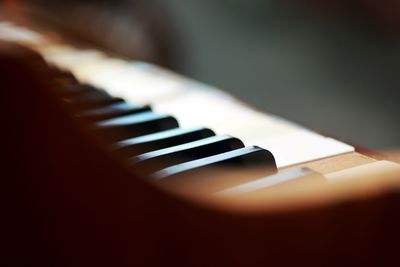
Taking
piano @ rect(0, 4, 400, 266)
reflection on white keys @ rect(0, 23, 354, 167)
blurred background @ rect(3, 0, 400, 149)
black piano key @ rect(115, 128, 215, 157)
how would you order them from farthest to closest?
1. blurred background @ rect(3, 0, 400, 149)
2. reflection on white keys @ rect(0, 23, 354, 167)
3. black piano key @ rect(115, 128, 215, 157)
4. piano @ rect(0, 4, 400, 266)

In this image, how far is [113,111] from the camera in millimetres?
969

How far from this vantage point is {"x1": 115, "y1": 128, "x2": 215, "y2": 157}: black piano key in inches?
31.6

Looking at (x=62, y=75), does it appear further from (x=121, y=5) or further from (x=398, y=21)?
(x=121, y=5)

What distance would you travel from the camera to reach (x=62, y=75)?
1150 millimetres

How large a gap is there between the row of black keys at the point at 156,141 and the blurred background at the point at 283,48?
1.47m

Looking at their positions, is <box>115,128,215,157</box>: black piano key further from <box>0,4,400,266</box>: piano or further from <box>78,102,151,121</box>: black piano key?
<box>0,4,400,266</box>: piano

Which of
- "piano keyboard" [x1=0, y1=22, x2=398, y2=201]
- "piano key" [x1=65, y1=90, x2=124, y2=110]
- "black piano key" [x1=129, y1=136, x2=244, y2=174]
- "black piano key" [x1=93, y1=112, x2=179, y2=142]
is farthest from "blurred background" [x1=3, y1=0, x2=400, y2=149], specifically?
"black piano key" [x1=129, y1=136, x2=244, y2=174]

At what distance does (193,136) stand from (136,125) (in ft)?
0.31

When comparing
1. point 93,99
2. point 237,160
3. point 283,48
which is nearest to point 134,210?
point 237,160

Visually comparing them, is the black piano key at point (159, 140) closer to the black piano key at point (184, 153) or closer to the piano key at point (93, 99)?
the black piano key at point (184, 153)

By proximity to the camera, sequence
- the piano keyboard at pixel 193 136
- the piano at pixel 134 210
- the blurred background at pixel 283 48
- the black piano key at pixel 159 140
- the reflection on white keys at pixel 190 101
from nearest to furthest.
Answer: the piano at pixel 134 210 → the piano keyboard at pixel 193 136 → the black piano key at pixel 159 140 → the reflection on white keys at pixel 190 101 → the blurred background at pixel 283 48

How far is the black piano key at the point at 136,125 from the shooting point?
0.89m

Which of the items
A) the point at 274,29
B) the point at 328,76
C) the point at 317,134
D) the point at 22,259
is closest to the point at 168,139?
the point at 317,134

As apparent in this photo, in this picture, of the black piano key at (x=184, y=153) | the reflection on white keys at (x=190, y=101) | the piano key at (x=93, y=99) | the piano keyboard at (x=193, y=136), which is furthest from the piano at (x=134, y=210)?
the piano key at (x=93, y=99)
